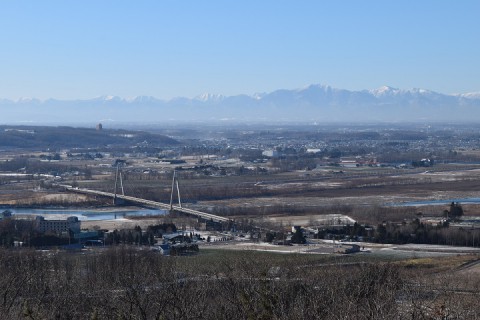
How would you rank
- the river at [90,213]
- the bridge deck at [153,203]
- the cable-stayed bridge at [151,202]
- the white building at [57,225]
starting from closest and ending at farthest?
1. the white building at [57,225]
2. the bridge deck at [153,203]
3. the cable-stayed bridge at [151,202]
4. the river at [90,213]

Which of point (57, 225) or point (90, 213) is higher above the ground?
point (57, 225)

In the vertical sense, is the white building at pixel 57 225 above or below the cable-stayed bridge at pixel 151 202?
above

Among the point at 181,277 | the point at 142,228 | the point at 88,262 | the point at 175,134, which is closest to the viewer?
the point at 181,277

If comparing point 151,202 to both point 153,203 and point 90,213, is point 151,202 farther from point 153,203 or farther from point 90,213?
point 90,213

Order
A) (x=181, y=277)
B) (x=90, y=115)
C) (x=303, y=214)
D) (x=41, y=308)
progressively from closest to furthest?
(x=41, y=308)
(x=181, y=277)
(x=303, y=214)
(x=90, y=115)

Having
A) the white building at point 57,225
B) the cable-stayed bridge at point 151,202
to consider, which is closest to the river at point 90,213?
the cable-stayed bridge at point 151,202

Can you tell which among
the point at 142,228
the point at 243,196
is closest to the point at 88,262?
the point at 142,228

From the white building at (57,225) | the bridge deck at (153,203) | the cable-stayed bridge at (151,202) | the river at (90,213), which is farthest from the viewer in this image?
the river at (90,213)

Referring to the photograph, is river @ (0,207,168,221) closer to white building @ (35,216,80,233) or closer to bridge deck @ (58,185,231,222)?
bridge deck @ (58,185,231,222)

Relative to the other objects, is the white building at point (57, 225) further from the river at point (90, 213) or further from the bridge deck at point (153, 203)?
the bridge deck at point (153, 203)

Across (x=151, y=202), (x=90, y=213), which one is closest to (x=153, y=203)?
(x=151, y=202)

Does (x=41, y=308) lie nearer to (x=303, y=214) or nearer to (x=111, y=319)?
(x=111, y=319)
